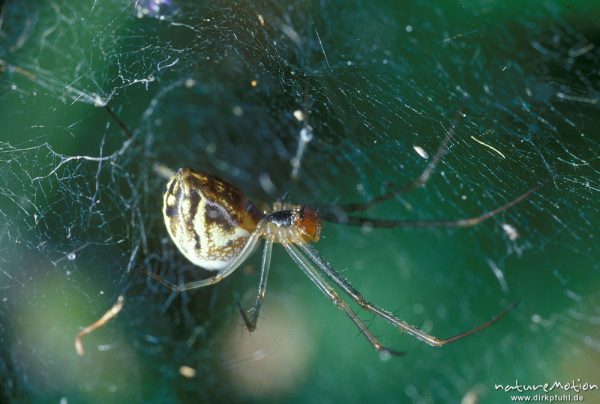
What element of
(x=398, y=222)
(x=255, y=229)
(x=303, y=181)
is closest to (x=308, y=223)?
(x=255, y=229)

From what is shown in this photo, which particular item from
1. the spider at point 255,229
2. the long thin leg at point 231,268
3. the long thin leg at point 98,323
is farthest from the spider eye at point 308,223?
the long thin leg at point 98,323

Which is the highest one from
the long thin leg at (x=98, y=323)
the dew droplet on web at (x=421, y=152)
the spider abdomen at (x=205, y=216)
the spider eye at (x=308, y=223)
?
the dew droplet on web at (x=421, y=152)

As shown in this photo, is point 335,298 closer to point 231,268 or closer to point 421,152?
point 231,268

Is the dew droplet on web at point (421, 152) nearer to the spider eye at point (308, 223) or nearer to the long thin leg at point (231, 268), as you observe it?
the spider eye at point (308, 223)

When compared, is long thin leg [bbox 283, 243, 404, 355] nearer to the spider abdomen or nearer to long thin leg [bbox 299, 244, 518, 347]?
long thin leg [bbox 299, 244, 518, 347]

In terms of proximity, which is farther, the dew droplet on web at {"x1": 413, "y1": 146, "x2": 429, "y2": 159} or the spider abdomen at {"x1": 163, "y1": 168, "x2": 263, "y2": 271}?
the dew droplet on web at {"x1": 413, "y1": 146, "x2": 429, "y2": 159}

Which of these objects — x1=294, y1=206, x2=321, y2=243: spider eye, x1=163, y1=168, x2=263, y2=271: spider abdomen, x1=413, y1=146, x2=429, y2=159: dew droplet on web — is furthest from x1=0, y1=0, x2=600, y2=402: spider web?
x1=163, y1=168, x2=263, y2=271: spider abdomen

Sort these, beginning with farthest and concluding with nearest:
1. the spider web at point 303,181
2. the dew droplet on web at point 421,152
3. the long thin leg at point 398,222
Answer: the long thin leg at point 398,222
the dew droplet on web at point 421,152
the spider web at point 303,181
